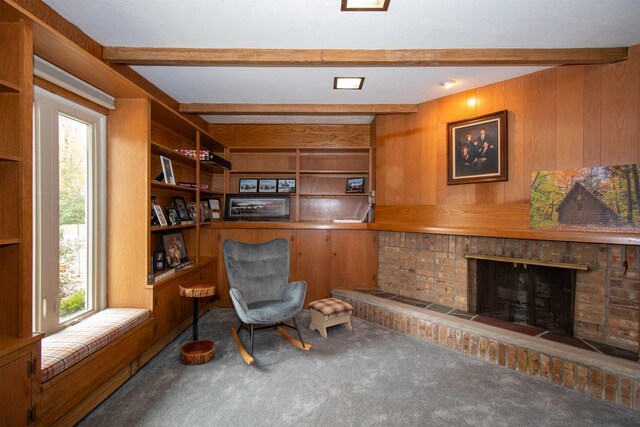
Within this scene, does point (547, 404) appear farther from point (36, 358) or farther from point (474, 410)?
point (36, 358)

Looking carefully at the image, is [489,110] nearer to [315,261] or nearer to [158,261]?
[315,261]

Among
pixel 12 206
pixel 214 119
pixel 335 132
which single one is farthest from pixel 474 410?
pixel 214 119

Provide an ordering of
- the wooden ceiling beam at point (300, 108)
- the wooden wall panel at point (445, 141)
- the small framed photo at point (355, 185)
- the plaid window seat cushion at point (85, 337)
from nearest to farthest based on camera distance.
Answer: the plaid window seat cushion at point (85, 337) → the wooden wall panel at point (445, 141) → the wooden ceiling beam at point (300, 108) → the small framed photo at point (355, 185)

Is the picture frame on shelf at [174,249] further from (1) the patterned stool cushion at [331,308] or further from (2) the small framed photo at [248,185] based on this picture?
(1) the patterned stool cushion at [331,308]

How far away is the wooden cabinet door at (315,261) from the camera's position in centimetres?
379

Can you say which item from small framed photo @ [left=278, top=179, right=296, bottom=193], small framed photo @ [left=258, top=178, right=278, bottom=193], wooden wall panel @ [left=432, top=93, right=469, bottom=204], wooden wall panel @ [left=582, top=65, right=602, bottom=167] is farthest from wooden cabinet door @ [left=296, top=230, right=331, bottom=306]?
wooden wall panel @ [left=582, top=65, right=602, bottom=167]

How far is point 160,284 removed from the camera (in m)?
2.55

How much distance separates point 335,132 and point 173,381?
3386mm

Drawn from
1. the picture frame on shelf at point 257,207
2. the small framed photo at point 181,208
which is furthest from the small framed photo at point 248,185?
the small framed photo at point 181,208

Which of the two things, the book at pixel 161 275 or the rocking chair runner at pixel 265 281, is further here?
the rocking chair runner at pixel 265 281

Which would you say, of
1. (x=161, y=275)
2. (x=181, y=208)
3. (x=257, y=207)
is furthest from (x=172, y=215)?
(x=257, y=207)

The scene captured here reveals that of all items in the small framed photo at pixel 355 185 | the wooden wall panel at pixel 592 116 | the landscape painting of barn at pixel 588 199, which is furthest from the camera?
the small framed photo at pixel 355 185

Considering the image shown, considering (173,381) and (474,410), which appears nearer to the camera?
(474,410)

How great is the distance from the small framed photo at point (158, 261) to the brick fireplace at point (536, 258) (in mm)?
2468
